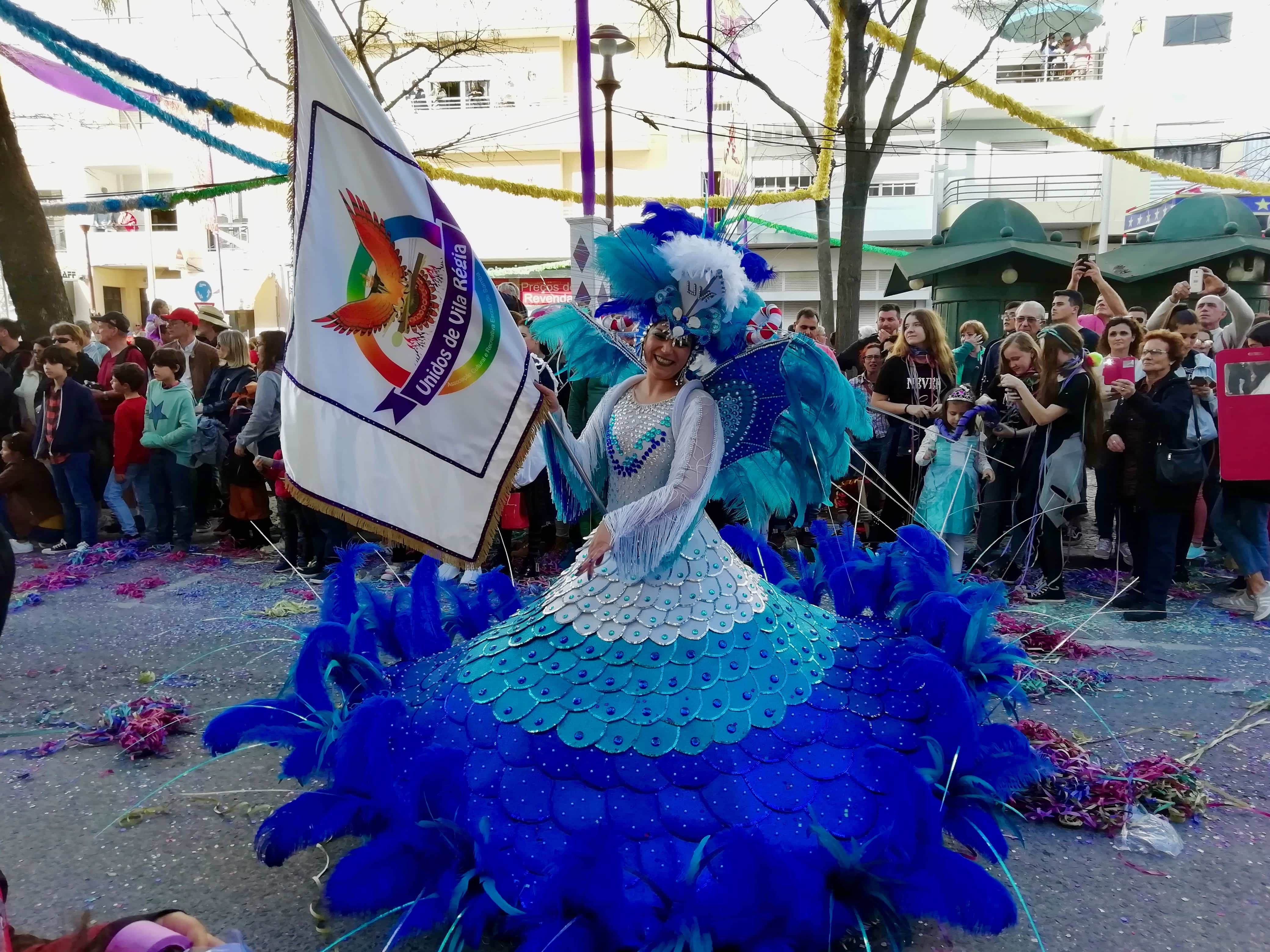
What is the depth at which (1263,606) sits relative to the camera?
14.8 ft

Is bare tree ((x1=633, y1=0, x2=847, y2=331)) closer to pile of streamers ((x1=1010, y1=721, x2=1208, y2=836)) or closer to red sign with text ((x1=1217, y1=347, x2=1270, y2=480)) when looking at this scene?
red sign with text ((x1=1217, y1=347, x2=1270, y2=480))

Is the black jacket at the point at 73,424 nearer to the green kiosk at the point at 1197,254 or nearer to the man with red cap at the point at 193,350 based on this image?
the man with red cap at the point at 193,350

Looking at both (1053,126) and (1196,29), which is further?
(1196,29)

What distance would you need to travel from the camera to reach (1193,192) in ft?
54.4

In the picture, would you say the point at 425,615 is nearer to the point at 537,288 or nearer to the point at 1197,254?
the point at 1197,254

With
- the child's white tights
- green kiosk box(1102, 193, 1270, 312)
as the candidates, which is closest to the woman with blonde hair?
the child's white tights

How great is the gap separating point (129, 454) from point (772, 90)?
777cm

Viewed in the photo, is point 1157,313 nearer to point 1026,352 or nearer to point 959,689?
point 1026,352

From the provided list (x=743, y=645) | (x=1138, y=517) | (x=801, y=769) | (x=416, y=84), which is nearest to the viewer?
(x=801, y=769)

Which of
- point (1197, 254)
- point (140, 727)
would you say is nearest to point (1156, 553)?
point (140, 727)

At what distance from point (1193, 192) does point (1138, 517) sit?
50.7 feet

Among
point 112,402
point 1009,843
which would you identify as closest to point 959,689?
point 1009,843

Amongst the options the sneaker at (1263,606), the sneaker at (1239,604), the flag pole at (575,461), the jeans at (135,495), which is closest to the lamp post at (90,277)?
the jeans at (135,495)

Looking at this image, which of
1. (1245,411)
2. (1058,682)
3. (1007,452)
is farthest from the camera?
(1007,452)
